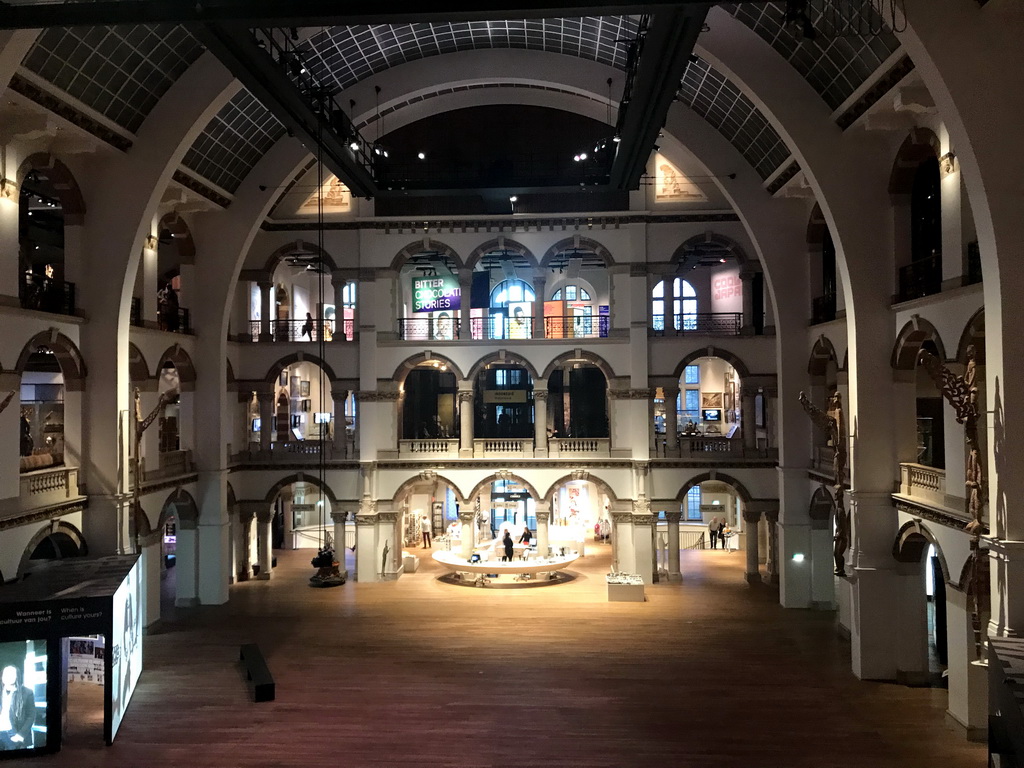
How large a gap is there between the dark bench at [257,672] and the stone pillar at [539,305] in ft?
43.9

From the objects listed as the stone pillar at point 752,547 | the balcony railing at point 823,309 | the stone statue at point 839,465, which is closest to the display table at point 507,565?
the stone pillar at point 752,547

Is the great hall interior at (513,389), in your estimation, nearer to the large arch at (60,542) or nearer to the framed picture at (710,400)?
the large arch at (60,542)

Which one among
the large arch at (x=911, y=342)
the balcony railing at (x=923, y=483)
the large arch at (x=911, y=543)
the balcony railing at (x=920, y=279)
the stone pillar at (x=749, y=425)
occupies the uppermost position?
the balcony railing at (x=920, y=279)

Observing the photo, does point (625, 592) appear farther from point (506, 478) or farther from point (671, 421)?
point (671, 421)

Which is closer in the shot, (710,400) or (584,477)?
(584,477)

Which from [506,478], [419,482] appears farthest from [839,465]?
[419,482]

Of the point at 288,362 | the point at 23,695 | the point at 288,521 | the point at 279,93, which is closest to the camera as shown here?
the point at 23,695

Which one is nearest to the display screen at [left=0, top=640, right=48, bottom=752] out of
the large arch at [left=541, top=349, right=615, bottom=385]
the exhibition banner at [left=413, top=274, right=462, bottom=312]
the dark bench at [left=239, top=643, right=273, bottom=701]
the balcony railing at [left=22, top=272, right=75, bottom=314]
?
the dark bench at [left=239, top=643, right=273, bottom=701]

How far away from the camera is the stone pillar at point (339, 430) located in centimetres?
2538

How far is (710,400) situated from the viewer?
3597 cm

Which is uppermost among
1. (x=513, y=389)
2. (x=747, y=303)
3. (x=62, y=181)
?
(x=62, y=181)

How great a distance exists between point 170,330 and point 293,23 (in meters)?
13.4

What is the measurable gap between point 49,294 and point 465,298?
12.5m

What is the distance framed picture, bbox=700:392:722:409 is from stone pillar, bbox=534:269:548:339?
13.3m
